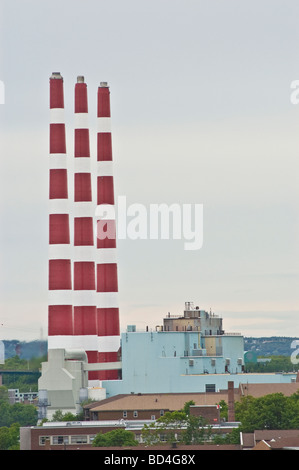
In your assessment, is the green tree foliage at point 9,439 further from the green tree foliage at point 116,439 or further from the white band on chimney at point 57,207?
the white band on chimney at point 57,207

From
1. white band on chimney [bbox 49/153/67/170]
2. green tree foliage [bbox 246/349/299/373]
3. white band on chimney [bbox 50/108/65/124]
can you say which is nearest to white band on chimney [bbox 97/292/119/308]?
white band on chimney [bbox 49/153/67/170]

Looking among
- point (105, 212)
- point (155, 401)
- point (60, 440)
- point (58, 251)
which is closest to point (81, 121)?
point (105, 212)

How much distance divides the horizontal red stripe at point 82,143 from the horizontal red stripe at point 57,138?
976 mm

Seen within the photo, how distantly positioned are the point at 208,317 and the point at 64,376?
10.4m

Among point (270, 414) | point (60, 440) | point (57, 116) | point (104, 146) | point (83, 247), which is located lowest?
point (60, 440)

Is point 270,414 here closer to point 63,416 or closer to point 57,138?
point 63,416

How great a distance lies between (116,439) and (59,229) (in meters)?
13.4

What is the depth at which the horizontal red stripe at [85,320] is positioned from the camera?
51.5 m

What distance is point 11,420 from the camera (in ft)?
180

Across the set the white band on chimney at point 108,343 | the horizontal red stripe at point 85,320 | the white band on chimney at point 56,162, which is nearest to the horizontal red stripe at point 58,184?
the white band on chimney at point 56,162

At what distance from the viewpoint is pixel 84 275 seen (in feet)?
170

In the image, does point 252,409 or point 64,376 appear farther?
point 64,376
